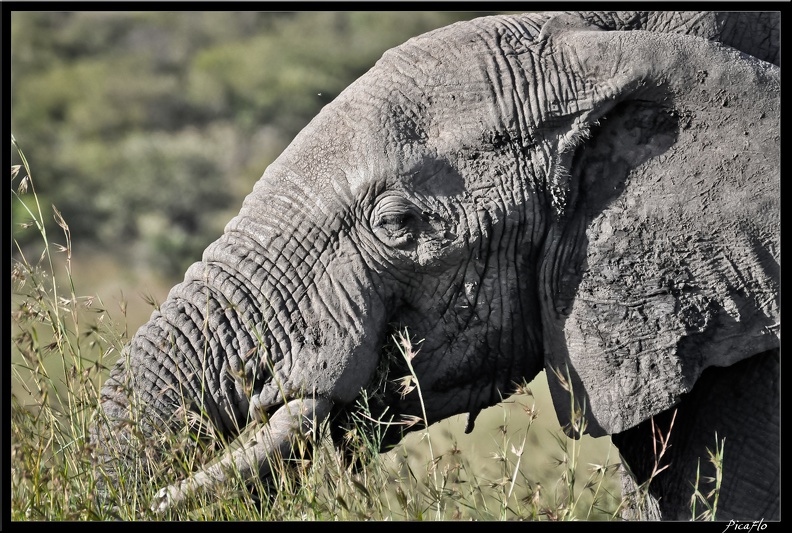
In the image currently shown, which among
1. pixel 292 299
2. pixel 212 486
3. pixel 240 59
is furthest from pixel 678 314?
pixel 240 59

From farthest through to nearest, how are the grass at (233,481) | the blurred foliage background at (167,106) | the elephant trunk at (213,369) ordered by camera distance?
the blurred foliage background at (167,106)
the elephant trunk at (213,369)
the grass at (233,481)

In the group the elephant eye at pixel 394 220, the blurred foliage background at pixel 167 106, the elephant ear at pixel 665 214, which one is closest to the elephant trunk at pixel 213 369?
the elephant eye at pixel 394 220

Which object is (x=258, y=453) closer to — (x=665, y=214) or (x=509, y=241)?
(x=509, y=241)

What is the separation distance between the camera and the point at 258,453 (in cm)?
371

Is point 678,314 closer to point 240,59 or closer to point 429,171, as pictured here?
point 429,171

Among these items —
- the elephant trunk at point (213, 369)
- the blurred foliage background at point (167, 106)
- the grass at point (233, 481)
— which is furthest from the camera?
the blurred foliage background at point (167, 106)

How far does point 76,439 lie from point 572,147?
186 centimetres

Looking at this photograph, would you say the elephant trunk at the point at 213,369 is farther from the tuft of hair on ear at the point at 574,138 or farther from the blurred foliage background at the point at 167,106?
the blurred foliage background at the point at 167,106

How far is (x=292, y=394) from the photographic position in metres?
3.74
